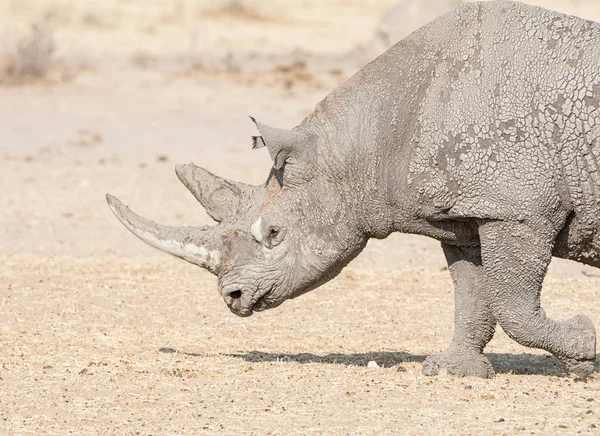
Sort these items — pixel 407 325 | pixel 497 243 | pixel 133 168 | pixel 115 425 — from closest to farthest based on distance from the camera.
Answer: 1. pixel 115 425
2. pixel 497 243
3. pixel 407 325
4. pixel 133 168

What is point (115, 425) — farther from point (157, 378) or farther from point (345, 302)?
point (345, 302)

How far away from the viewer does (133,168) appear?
675 inches

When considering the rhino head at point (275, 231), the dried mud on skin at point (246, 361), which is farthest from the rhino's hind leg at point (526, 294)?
the rhino head at point (275, 231)

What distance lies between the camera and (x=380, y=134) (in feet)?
25.5

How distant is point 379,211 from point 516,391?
4.39ft

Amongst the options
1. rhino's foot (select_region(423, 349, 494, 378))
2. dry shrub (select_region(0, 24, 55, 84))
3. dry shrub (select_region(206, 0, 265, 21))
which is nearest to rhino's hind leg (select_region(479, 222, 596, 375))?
rhino's foot (select_region(423, 349, 494, 378))

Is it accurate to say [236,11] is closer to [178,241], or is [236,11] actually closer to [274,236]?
[178,241]

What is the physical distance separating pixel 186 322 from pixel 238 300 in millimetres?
2003

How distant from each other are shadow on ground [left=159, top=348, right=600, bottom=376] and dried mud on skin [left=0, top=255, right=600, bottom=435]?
0.02 metres

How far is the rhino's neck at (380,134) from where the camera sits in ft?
25.3

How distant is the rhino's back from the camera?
7379 millimetres

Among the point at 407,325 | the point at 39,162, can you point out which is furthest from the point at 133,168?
the point at 407,325

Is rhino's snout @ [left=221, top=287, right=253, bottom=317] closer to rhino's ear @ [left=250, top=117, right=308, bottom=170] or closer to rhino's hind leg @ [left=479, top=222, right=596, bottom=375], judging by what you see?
rhino's ear @ [left=250, top=117, right=308, bottom=170]

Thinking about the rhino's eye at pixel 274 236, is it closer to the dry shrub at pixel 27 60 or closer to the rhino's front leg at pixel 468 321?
the rhino's front leg at pixel 468 321
